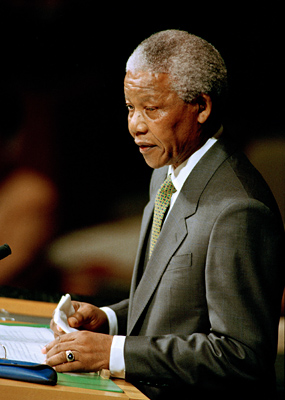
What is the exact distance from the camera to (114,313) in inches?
66.5

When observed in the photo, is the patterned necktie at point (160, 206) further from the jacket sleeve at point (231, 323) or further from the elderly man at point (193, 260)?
the jacket sleeve at point (231, 323)

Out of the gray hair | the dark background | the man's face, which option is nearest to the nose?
the man's face

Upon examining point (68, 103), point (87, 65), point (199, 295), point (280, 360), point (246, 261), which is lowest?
point (280, 360)

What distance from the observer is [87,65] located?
8.20ft

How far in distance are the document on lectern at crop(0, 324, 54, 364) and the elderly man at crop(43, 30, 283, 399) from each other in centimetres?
4

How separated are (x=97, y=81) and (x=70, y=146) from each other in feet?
1.09

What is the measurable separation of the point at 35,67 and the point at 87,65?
0.25 m

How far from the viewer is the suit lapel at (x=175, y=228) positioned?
1.41m

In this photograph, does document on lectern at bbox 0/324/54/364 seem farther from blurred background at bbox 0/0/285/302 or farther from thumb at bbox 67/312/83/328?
blurred background at bbox 0/0/285/302

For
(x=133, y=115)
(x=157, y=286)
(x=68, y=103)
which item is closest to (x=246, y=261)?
(x=157, y=286)

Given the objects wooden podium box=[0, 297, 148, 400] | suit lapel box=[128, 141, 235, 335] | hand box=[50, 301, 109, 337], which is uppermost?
suit lapel box=[128, 141, 235, 335]

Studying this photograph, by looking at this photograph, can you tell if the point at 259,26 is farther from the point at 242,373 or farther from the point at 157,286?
the point at 242,373

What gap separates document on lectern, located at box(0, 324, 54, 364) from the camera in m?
1.28

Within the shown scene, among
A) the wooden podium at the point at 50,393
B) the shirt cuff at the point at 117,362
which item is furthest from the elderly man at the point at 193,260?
the wooden podium at the point at 50,393
